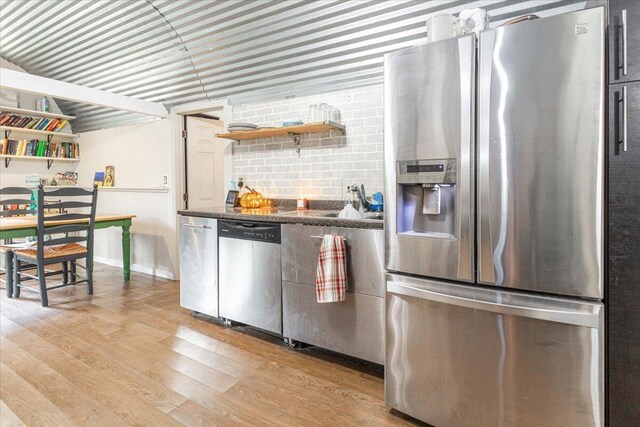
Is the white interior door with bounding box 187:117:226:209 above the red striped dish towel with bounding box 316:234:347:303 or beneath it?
above

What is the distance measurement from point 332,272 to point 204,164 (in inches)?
119

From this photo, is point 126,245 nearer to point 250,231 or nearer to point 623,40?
point 250,231

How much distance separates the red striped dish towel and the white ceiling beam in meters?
3.08

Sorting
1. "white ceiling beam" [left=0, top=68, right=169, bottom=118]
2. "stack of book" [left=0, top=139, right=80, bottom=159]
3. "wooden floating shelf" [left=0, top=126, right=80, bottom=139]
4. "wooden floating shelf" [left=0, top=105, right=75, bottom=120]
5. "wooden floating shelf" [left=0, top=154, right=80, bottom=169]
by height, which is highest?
"wooden floating shelf" [left=0, top=105, right=75, bottom=120]

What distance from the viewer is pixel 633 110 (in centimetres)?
128

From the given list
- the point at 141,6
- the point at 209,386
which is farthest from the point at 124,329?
the point at 141,6

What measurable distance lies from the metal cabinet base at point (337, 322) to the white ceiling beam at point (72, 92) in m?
2.87

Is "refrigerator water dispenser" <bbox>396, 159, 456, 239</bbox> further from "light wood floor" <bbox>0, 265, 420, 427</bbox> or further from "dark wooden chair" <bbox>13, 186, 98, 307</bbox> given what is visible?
"dark wooden chair" <bbox>13, 186, 98, 307</bbox>

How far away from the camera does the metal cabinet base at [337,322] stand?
2119 millimetres

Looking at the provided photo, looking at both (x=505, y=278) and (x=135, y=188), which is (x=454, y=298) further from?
(x=135, y=188)

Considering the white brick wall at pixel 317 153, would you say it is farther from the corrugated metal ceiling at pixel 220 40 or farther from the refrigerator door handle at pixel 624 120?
the refrigerator door handle at pixel 624 120

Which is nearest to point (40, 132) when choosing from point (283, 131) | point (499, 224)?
point (283, 131)

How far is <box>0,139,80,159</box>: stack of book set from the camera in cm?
479

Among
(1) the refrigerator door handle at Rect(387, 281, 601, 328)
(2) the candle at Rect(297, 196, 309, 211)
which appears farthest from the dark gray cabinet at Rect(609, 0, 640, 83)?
(2) the candle at Rect(297, 196, 309, 211)
